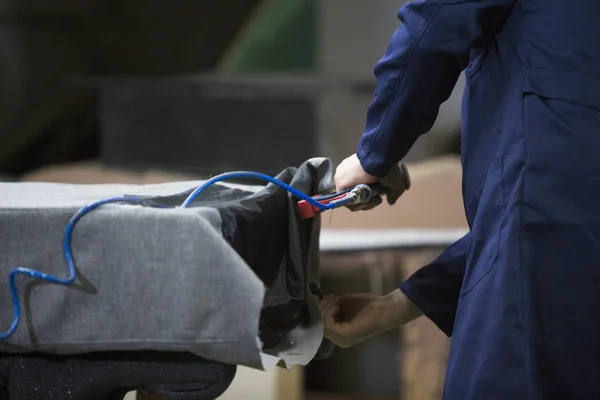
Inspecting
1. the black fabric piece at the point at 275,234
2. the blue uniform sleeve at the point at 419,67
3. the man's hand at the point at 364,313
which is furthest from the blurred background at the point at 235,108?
the blue uniform sleeve at the point at 419,67

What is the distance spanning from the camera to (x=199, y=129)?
2588 millimetres

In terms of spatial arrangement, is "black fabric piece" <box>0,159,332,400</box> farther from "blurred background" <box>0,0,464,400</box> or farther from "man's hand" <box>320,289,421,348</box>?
"blurred background" <box>0,0,464,400</box>

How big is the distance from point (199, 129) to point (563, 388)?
6.41 ft

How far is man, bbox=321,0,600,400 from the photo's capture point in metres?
0.76

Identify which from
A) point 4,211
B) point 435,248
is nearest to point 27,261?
point 4,211

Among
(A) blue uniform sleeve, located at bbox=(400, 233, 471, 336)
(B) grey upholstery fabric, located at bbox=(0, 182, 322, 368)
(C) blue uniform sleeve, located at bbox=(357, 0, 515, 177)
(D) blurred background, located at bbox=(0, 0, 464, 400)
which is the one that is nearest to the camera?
(B) grey upholstery fabric, located at bbox=(0, 182, 322, 368)

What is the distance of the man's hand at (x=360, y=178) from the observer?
85 centimetres

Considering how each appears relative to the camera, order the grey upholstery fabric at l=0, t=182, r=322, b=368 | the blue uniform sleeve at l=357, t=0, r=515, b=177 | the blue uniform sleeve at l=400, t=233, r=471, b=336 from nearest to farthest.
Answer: the grey upholstery fabric at l=0, t=182, r=322, b=368, the blue uniform sleeve at l=357, t=0, r=515, b=177, the blue uniform sleeve at l=400, t=233, r=471, b=336

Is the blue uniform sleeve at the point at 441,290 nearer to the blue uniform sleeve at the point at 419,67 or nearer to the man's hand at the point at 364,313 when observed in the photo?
the man's hand at the point at 364,313

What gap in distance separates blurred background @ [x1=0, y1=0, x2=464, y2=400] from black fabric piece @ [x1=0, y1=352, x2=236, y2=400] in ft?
2.31

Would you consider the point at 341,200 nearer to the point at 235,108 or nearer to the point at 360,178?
the point at 360,178

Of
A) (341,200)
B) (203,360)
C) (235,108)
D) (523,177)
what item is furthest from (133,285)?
(235,108)

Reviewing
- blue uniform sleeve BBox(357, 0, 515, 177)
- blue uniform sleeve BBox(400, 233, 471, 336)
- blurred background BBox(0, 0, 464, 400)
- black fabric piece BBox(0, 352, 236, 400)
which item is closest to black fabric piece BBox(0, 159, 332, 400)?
black fabric piece BBox(0, 352, 236, 400)

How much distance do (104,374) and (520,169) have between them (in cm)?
42
